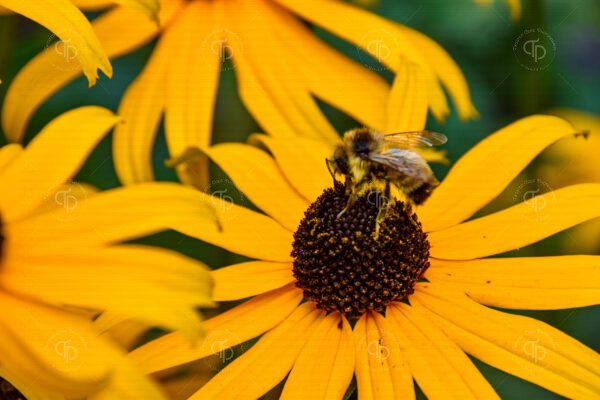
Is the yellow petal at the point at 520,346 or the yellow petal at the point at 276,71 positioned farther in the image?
the yellow petal at the point at 276,71

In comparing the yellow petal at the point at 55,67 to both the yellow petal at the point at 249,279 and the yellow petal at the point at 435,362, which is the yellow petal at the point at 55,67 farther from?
the yellow petal at the point at 435,362

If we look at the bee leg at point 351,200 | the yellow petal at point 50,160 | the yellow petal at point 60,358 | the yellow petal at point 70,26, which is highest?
the yellow petal at point 70,26

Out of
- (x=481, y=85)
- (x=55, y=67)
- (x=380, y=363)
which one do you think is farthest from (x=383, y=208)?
(x=481, y=85)

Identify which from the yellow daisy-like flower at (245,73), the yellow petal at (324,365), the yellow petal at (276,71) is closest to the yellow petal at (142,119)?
the yellow daisy-like flower at (245,73)

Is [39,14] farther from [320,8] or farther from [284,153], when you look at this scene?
[320,8]

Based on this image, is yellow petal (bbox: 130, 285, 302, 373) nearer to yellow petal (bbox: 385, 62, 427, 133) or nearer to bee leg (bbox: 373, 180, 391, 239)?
bee leg (bbox: 373, 180, 391, 239)
